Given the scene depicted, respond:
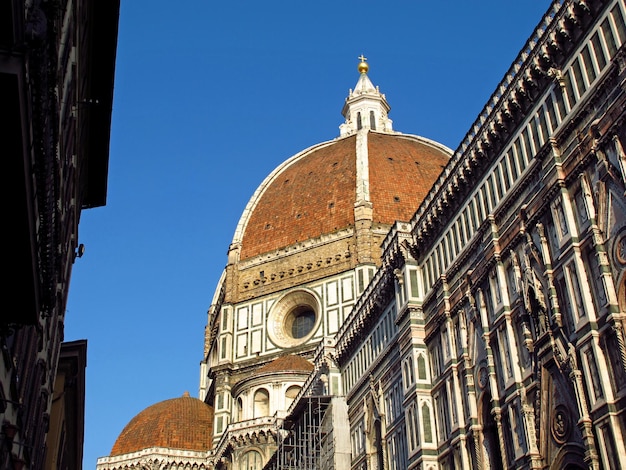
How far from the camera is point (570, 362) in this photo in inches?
752

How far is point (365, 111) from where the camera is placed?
270ft

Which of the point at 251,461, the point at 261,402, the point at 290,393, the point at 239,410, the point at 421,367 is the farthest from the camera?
the point at 239,410

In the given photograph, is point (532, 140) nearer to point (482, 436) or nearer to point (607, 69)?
point (607, 69)

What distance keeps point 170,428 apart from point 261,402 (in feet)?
31.5

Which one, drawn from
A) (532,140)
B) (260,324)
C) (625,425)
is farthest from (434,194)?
(260,324)

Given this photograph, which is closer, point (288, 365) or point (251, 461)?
point (251, 461)

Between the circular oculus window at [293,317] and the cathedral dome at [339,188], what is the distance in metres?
5.48

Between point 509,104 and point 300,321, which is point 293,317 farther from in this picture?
point 509,104

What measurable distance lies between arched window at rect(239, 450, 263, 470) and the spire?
37600 millimetres

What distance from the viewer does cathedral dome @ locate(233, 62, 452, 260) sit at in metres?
64.2

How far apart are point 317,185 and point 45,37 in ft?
193

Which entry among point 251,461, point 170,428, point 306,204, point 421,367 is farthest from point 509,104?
point 306,204

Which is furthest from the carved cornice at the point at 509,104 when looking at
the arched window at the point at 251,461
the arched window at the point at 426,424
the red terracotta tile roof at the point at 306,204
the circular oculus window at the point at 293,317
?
the red terracotta tile roof at the point at 306,204

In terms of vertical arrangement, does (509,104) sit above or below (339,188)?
below
